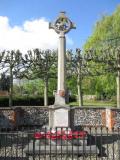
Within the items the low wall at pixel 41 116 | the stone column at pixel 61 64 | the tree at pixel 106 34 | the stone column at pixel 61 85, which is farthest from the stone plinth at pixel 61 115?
the tree at pixel 106 34

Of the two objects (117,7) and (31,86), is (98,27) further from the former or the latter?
(31,86)

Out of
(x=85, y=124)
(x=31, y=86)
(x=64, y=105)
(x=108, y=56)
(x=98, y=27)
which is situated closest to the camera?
(x=64, y=105)

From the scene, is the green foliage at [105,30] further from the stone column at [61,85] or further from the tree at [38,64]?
the stone column at [61,85]

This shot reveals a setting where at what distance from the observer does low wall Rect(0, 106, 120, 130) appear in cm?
2130

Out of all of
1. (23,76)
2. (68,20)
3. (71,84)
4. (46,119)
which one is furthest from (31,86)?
(68,20)

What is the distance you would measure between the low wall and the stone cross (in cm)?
586

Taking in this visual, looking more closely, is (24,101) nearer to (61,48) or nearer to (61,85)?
(61,48)

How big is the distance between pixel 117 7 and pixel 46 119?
647 inches

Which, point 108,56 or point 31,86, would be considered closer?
point 108,56

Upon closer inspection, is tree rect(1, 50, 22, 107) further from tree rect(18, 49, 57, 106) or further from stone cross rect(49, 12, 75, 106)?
stone cross rect(49, 12, 75, 106)

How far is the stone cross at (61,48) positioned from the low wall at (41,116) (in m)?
5.86

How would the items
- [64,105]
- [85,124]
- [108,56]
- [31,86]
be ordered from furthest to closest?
1. [31,86]
2. [108,56]
3. [85,124]
4. [64,105]

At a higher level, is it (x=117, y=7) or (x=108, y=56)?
(x=117, y=7)

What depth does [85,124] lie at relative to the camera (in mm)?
22594
